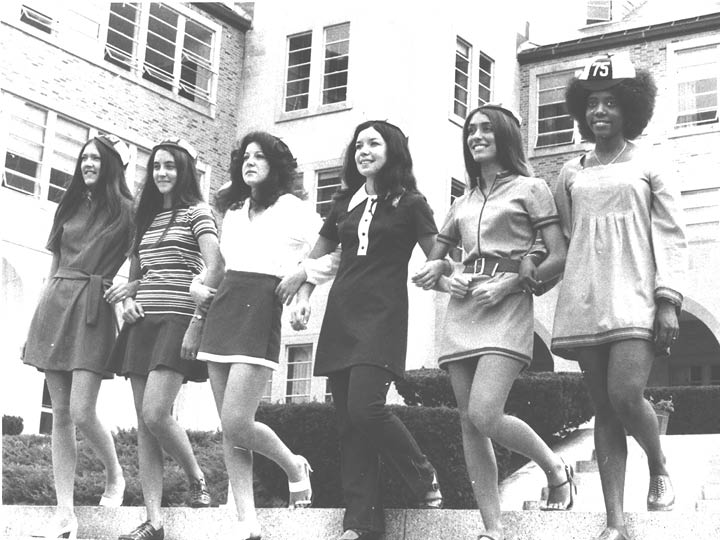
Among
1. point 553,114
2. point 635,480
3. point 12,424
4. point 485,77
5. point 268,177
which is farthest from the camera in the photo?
point 553,114

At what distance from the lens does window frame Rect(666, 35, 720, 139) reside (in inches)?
854

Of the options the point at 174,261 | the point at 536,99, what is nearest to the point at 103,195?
the point at 174,261

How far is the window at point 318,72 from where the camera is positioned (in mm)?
21703

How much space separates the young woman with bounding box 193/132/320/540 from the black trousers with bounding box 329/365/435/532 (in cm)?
49

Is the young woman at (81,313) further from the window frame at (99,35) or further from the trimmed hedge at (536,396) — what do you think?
the window frame at (99,35)

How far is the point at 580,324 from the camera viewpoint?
5.11 metres

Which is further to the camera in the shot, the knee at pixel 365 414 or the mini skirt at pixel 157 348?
the mini skirt at pixel 157 348

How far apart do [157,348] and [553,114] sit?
60.1ft

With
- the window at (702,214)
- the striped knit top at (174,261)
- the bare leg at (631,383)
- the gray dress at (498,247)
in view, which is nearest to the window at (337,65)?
the window at (702,214)

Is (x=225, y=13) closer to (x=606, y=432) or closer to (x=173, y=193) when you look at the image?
(x=173, y=193)

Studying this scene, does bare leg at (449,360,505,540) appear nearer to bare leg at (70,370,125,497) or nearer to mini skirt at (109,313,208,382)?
mini skirt at (109,313,208,382)

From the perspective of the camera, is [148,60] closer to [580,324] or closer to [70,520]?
[70,520]

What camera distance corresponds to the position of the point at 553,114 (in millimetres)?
23375

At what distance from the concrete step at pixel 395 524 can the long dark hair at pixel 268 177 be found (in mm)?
1788
